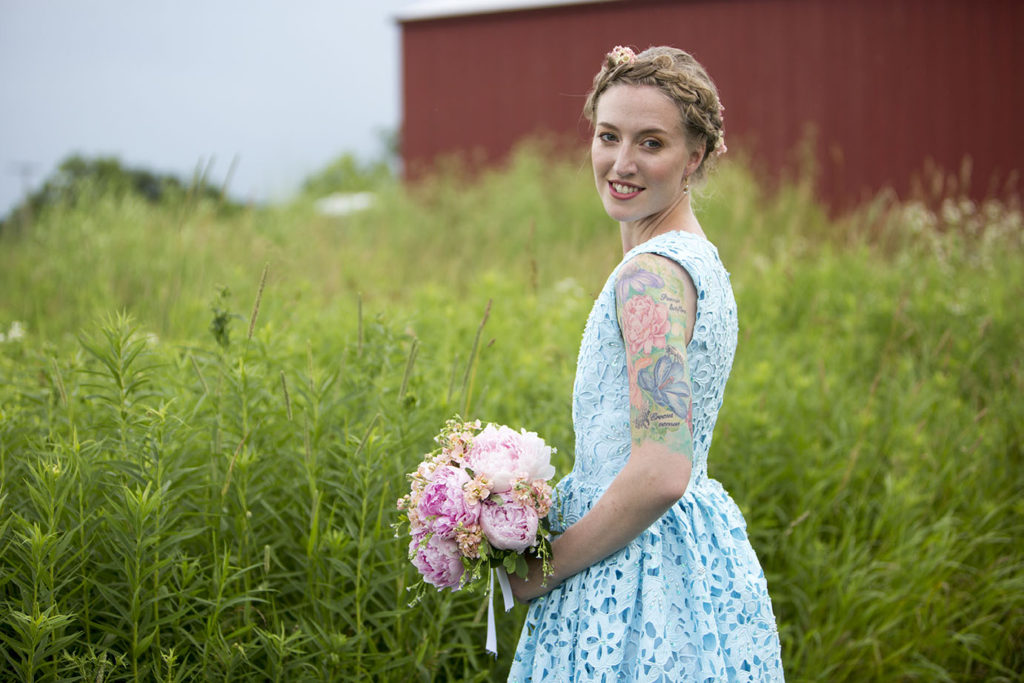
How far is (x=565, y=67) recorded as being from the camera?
15.1 m

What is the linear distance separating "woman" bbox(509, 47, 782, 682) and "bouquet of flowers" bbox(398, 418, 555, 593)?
11 cm

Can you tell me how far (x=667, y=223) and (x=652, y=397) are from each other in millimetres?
501

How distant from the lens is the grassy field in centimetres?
231

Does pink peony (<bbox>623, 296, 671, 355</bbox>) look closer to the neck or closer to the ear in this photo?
the neck

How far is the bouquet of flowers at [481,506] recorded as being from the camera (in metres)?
1.73

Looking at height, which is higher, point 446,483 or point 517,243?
point 517,243

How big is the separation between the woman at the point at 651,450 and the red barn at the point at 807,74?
387 inches

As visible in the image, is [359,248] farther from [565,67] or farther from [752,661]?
[565,67]

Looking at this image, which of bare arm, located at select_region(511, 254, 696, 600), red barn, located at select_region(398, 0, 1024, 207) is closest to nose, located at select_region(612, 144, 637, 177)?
bare arm, located at select_region(511, 254, 696, 600)

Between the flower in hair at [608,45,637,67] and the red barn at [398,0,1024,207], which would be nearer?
the flower in hair at [608,45,637,67]

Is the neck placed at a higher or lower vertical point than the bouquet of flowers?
higher

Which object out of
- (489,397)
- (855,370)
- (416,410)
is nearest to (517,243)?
(855,370)

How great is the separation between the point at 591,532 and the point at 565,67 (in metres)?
14.4

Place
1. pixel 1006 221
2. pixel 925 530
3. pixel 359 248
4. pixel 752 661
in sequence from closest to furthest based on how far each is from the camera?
pixel 752 661, pixel 925 530, pixel 1006 221, pixel 359 248
